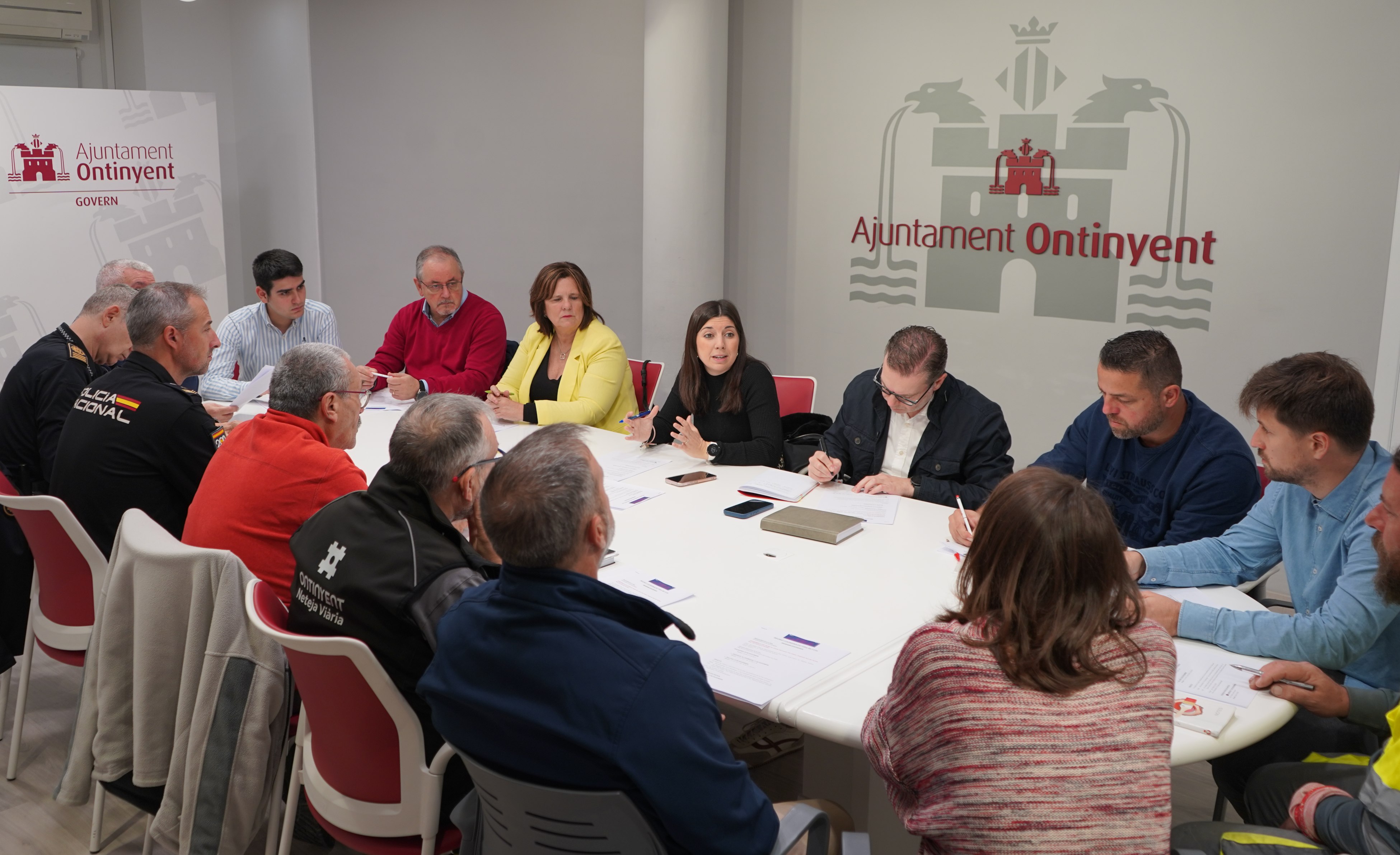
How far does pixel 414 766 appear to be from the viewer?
6.90ft

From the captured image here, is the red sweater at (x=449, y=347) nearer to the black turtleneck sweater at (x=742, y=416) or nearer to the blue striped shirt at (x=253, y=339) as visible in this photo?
the blue striped shirt at (x=253, y=339)

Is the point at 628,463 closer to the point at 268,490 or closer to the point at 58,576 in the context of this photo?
the point at 268,490

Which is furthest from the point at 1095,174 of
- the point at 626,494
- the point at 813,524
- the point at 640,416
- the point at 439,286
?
the point at 439,286

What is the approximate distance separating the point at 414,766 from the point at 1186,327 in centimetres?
410

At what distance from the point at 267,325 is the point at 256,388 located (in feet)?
2.46

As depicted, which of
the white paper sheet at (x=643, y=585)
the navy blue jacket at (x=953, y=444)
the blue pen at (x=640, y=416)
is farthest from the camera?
the blue pen at (x=640, y=416)

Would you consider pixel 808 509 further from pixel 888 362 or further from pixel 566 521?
pixel 566 521

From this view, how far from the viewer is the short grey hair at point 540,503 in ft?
5.53

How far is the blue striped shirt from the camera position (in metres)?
5.07

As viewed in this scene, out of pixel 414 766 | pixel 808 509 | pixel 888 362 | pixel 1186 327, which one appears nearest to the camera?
pixel 414 766

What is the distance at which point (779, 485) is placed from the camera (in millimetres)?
3580

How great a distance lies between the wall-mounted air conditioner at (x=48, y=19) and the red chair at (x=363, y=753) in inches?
270

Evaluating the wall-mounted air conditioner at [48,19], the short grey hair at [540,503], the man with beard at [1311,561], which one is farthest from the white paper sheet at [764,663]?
the wall-mounted air conditioner at [48,19]

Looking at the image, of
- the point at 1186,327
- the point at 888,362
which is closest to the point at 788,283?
the point at 1186,327
